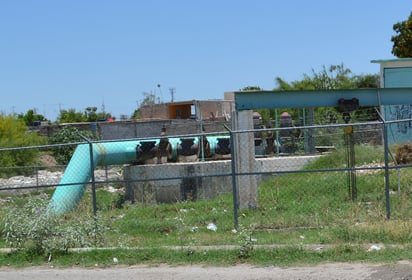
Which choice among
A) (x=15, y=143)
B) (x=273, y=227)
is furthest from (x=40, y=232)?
(x=15, y=143)

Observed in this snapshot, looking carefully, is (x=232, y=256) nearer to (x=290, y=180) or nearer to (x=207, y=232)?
(x=207, y=232)

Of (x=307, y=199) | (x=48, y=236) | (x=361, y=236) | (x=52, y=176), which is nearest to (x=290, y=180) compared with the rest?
(x=307, y=199)

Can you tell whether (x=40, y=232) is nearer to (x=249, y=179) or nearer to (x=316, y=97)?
(x=249, y=179)

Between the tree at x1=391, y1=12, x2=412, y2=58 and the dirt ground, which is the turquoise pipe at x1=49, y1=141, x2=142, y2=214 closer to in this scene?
the dirt ground

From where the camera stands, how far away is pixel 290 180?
623 inches

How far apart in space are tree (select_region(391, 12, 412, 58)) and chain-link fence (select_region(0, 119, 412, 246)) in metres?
22.5

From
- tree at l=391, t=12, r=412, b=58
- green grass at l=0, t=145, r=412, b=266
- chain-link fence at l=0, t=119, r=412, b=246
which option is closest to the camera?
green grass at l=0, t=145, r=412, b=266

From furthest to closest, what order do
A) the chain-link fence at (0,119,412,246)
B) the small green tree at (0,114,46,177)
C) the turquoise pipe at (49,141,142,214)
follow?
the small green tree at (0,114,46,177), the turquoise pipe at (49,141,142,214), the chain-link fence at (0,119,412,246)

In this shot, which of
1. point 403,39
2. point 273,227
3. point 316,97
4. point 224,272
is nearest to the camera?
point 224,272

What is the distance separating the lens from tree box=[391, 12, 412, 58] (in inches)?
1662

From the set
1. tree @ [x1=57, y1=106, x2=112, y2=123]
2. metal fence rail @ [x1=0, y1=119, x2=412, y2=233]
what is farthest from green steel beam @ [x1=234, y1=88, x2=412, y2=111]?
tree @ [x1=57, y1=106, x2=112, y2=123]

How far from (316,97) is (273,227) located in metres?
3.48

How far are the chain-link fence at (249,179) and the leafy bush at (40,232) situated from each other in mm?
869

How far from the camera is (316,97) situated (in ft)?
43.4
